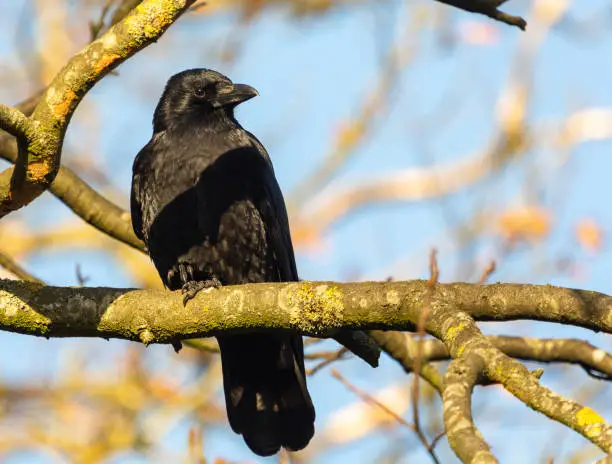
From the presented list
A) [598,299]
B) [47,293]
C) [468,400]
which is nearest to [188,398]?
[47,293]

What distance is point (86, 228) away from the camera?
1388cm

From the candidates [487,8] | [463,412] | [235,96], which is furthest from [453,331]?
[235,96]

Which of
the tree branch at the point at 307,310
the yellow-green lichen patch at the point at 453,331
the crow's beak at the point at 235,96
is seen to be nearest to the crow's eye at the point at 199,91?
the crow's beak at the point at 235,96

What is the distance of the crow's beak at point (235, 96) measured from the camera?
558 cm

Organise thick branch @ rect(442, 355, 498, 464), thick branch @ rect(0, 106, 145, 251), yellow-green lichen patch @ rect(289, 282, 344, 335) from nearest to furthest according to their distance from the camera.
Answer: thick branch @ rect(442, 355, 498, 464)
yellow-green lichen patch @ rect(289, 282, 344, 335)
thick branch @ rect(0, 106, 145, 251)

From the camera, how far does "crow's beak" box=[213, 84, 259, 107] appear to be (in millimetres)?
5578

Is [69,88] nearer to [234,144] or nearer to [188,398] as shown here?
[234,144]

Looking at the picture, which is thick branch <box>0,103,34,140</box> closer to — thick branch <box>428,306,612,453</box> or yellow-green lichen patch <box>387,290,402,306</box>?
yellow-green lichen patch <box>387,290,402,306</box>

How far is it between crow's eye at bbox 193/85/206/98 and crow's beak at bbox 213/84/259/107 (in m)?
0.11

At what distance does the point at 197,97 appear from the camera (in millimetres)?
5668

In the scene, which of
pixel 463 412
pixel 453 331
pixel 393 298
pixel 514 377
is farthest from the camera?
pixel 393 298

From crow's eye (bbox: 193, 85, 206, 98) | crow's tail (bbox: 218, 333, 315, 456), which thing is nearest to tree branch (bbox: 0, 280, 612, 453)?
crow's tail (bbox: 218, 333, 315, 456)

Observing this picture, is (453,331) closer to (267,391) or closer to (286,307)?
(286,307)

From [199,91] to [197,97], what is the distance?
2.8 inches
